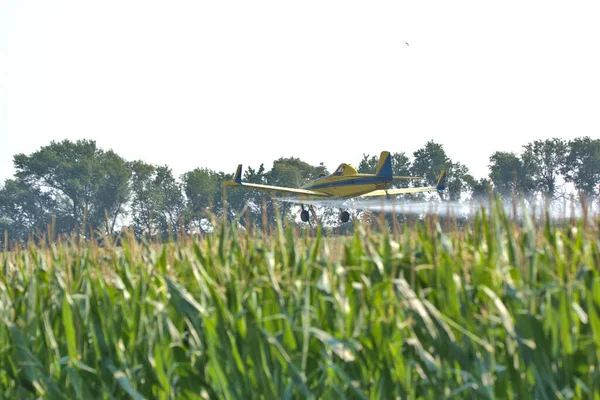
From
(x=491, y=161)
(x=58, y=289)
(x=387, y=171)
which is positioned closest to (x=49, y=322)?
(x=58, y=289)

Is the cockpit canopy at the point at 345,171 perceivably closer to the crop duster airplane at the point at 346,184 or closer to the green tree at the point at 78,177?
the crop duster airplane at the point at 346,184

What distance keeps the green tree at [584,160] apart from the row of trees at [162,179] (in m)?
0.13

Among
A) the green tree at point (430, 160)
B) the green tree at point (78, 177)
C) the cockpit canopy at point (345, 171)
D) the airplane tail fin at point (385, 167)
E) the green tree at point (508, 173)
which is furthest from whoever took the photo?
the green tree at point (78, 177)

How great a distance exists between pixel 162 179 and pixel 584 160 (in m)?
60.5

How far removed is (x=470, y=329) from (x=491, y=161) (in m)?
112

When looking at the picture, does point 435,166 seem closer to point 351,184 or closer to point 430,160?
point 430,160

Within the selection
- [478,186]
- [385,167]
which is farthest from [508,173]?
[385,167]

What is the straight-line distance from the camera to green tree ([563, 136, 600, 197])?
112 m

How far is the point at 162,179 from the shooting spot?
13238cm

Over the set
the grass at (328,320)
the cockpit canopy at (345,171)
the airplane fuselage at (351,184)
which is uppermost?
the cockpit canopy at (345,171)

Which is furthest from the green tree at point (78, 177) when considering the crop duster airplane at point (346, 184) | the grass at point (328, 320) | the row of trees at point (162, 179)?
the grass at point (328, 320)

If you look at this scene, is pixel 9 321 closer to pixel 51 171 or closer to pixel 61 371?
pixel 61 371

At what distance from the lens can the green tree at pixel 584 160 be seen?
112 metres

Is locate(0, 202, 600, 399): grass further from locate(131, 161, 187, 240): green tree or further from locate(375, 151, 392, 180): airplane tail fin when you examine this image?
locate(131, 161, 187, 240): green tree
